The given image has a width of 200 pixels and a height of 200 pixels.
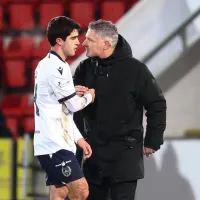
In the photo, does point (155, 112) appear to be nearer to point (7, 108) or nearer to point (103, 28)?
point (103, 28)

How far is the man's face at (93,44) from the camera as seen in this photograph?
396 cm

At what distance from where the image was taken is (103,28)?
3941 mm

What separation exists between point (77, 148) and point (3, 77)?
13.7 feet

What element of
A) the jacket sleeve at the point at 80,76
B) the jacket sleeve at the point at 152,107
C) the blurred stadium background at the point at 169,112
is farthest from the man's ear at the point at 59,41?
the blurred stadium background at the point at 169,112

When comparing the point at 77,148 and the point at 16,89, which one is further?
the point at 16,89

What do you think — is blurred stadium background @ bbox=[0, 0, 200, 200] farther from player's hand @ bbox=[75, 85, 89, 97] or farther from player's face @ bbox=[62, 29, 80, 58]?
player's face @ bbox=[62, 29, 80, 58]

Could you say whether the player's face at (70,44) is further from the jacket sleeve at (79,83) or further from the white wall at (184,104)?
the white wall at (184,104)

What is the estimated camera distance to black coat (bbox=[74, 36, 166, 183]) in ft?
13.0

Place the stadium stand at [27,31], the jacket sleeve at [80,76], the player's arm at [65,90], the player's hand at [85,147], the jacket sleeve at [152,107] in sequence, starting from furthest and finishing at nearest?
the stadium stand at [27,31] < the jacket sleeve at [80,76] < the jacket sleeve at [152,107] < the player's hand at [85,147] < the player's arm at [65,90]

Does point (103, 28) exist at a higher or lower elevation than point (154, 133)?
higher

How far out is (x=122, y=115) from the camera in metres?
3.98

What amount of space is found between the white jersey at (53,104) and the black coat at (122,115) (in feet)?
0.88

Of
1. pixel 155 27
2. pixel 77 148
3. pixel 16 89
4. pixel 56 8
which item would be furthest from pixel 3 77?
pixel 77 148

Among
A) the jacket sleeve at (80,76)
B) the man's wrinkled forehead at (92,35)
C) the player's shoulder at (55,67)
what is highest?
the man's wrinkled forehead at (92,35)
